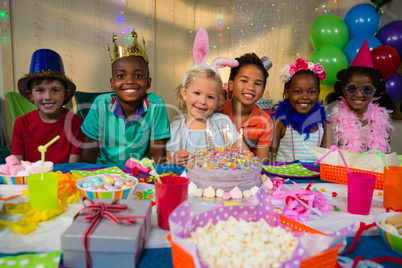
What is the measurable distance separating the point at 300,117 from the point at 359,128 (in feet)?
1.67

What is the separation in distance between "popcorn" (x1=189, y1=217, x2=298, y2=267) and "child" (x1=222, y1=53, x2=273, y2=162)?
134 cm

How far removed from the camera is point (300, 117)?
2156 mm

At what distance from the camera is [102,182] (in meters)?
0.96

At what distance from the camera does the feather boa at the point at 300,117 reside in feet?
7.07

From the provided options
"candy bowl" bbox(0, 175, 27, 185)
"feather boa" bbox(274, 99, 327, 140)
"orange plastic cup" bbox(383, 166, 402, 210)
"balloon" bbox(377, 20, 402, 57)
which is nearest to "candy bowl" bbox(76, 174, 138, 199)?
"candy bowl" bbox(0, 175, 27, 185)

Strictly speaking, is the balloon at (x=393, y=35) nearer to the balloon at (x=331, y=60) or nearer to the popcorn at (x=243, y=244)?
the balloon at (x=331, y=60)

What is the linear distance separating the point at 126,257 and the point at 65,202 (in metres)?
0.42

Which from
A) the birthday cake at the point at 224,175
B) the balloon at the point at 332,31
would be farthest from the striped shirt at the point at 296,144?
the balloon at the point at 332,31

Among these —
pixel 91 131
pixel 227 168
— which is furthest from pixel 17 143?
pixel 227 168

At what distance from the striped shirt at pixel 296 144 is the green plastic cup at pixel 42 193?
165 centimetres

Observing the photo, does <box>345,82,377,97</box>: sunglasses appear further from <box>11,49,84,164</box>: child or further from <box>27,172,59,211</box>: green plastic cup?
<box>27,172,59,211</box>: green plastic cup

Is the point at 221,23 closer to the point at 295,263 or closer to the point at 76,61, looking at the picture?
the point at 76,61

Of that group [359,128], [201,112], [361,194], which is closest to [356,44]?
[359,128]

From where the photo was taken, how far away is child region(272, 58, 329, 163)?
212 centimetres
